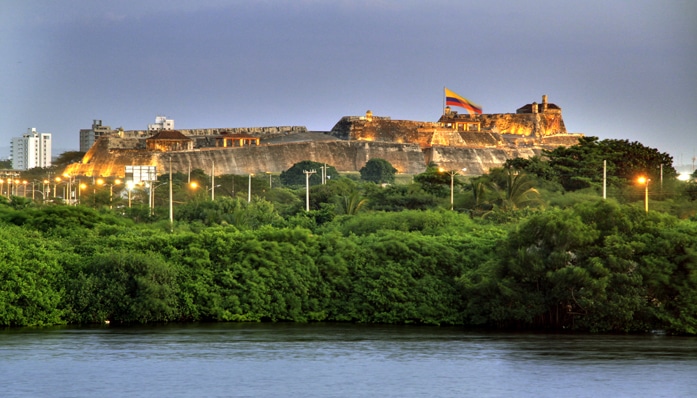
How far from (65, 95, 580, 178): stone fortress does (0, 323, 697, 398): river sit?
6695 centimetres

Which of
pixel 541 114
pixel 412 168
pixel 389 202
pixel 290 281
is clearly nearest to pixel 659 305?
pixel 290 281

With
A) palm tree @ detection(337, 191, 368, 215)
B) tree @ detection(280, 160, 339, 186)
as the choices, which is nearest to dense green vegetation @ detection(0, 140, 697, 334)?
palm tree @ detection(337, 191, 368, 215)

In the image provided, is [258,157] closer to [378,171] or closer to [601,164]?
[378,171]

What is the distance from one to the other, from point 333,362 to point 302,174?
235 ft

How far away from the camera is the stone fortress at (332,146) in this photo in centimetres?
9851

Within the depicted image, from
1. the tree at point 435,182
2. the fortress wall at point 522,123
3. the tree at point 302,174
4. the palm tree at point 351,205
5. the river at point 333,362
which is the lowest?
the river at point 333,362

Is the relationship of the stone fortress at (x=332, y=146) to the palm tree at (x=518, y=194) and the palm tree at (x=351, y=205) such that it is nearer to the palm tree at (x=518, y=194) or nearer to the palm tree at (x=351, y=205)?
the palm tree at (x=351, y=205)

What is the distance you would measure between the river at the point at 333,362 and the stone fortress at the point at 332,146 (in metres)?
67.0

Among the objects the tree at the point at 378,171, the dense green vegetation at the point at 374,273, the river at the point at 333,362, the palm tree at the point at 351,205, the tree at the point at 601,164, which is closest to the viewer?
the river at the point at 333,362

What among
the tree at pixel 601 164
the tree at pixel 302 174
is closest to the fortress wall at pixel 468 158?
the tree at pixel 302 174

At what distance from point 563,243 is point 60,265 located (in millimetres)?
11818

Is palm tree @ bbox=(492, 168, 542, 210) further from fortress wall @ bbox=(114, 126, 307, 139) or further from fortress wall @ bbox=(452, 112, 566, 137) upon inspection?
fortress wall @ bbox=(452, 112, 566, 137)

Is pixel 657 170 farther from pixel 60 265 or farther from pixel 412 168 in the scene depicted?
pixel 412 168

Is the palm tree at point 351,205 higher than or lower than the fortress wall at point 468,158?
lower
